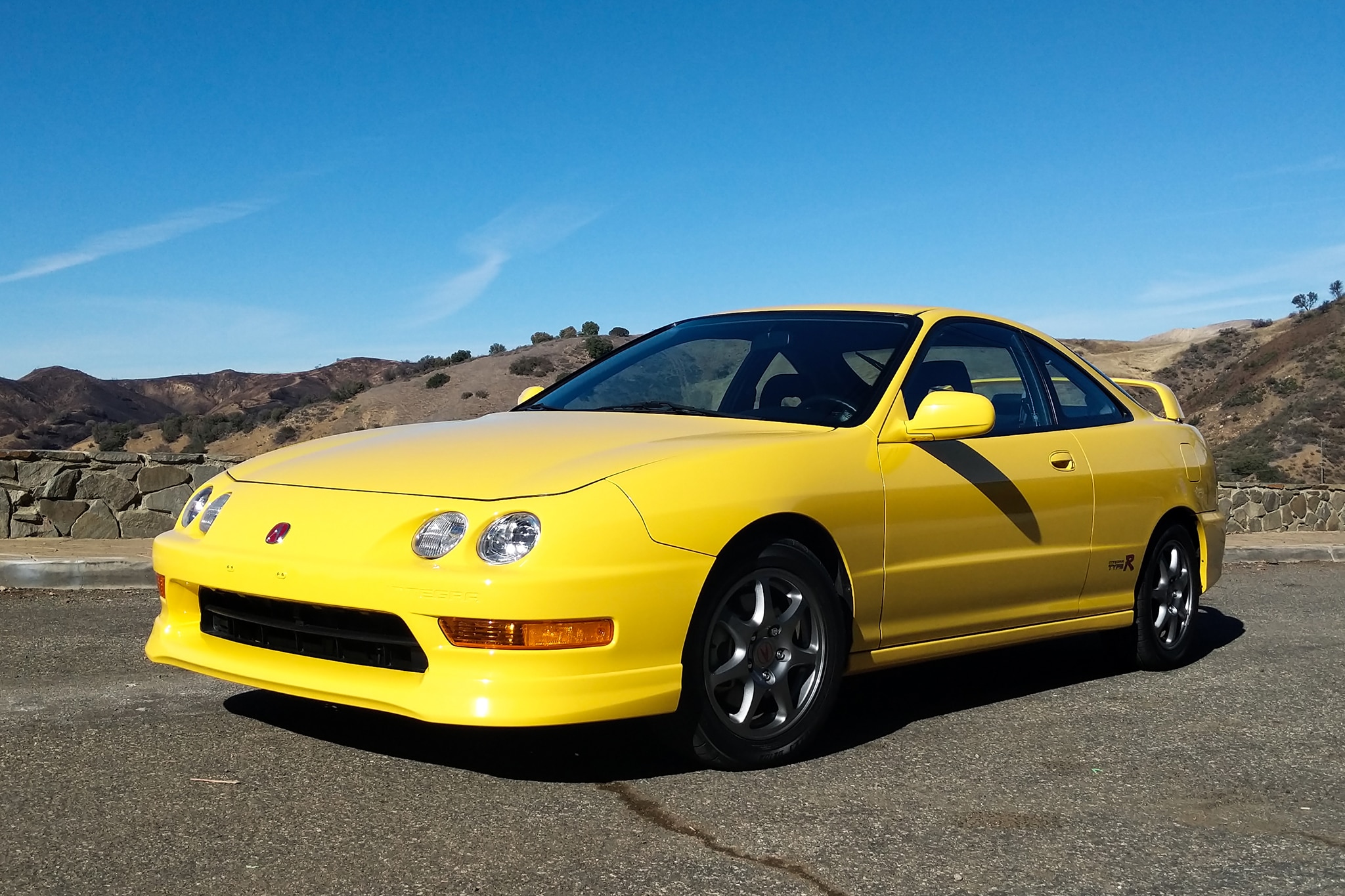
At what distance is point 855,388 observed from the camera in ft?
16.6

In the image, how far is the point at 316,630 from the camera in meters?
4.02

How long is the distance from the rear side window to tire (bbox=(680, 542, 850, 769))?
1.88 m

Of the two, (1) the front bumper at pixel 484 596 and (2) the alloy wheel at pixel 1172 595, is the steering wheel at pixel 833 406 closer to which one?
(1) the front bumper at pixel 484 596

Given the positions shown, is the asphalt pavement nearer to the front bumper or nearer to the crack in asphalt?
the crack in asphalt

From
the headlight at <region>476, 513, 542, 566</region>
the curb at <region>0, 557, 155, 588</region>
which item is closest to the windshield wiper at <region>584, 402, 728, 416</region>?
the headlight at <region>476, 513, 542, 566</region>

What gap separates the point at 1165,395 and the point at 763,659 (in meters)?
3.62

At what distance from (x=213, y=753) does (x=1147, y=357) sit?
299ft

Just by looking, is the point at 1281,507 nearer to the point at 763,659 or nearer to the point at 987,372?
the point at 987,372

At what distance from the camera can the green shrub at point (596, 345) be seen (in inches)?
2130

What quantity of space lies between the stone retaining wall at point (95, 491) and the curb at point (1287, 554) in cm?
922

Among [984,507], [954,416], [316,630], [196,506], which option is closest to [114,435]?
[196,506]

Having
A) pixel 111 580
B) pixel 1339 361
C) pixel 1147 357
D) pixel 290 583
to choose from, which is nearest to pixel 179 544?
pixel 290 583

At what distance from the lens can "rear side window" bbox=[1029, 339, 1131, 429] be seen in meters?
5.90

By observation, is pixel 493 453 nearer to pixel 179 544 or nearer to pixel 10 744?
pixel 179 544
